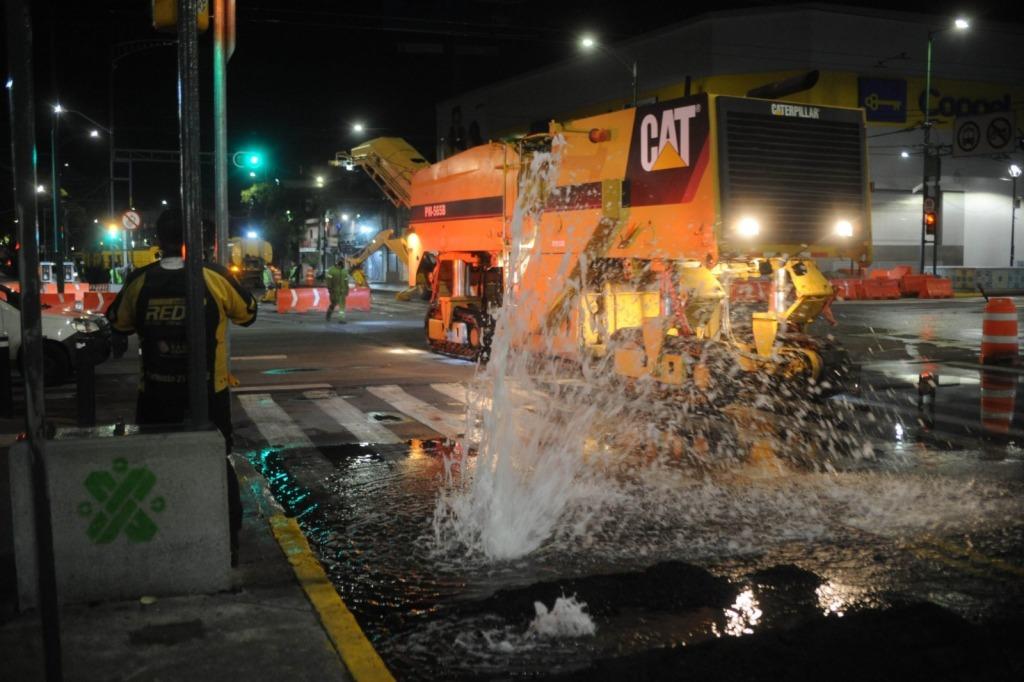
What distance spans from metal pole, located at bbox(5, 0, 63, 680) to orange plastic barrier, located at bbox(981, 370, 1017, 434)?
936cm

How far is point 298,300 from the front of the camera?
30.4 metres

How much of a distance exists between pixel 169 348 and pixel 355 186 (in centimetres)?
6226

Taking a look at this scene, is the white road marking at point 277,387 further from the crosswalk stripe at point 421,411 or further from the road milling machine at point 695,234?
the road milling machine at point 695,234

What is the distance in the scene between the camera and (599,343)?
1253cm

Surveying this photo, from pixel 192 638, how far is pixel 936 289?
39.7 metres

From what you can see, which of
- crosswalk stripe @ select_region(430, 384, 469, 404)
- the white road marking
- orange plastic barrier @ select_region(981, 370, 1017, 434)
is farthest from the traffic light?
orange plastic barrier @ select_region(981, 370, 1017, 434)

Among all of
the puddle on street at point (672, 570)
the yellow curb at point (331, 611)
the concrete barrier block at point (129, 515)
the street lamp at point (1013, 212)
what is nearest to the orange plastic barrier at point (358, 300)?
the puddle on street at point (672, 570)

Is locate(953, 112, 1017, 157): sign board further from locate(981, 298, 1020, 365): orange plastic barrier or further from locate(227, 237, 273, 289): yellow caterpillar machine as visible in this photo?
locate(227, 237, 273, 289): yellow caterpillar machine

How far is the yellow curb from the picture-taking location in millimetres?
4156

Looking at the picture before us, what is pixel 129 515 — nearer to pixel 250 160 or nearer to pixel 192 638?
pixel 192 638

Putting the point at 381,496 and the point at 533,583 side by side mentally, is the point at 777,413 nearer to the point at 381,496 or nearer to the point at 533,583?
the point at 381,496

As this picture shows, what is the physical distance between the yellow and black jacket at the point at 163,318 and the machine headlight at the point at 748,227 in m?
7.04

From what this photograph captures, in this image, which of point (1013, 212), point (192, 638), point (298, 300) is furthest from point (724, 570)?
point (1013, 212)

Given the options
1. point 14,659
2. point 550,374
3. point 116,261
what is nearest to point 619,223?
point 550,374
